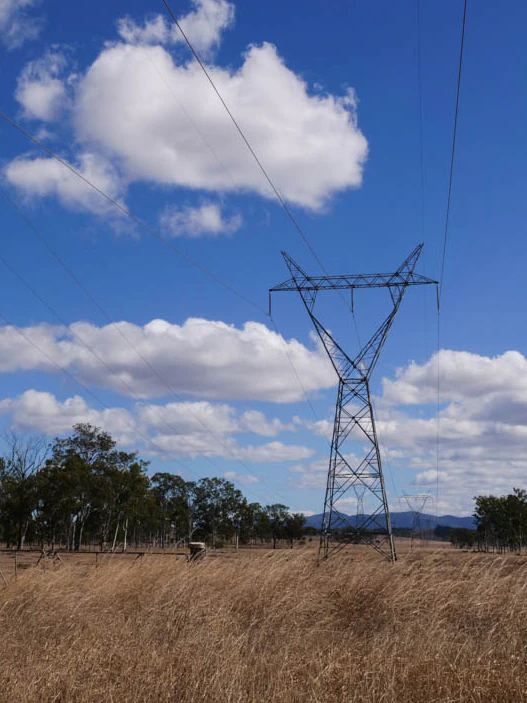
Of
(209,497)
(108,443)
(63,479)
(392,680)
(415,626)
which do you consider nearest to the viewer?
(392,680)

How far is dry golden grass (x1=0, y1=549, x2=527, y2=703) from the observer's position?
8109 mm

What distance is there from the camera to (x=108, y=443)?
288ft

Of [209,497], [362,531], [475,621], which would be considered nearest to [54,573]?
[475,621]

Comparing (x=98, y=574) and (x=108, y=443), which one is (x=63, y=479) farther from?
(x=98, y=574)

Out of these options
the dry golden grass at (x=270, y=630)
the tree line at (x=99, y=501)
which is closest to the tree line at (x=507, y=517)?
the tree line at (x=99, y=501)

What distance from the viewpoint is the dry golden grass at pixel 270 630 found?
8.11 meters

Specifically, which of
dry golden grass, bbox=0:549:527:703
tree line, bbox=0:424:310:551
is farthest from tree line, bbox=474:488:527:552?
dry golden grass, bbox=0:549:527:703

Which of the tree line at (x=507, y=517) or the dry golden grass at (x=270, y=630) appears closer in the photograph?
the dry golden grass at (x=270, y=630)

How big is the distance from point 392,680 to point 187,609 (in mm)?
5625

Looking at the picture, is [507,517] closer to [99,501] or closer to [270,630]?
[99,501]

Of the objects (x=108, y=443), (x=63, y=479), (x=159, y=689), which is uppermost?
(x=108, y=443)

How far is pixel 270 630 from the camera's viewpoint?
37.2ft

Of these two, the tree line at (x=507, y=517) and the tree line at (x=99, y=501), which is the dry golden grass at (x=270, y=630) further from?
the tree line at (x=507, y=517)

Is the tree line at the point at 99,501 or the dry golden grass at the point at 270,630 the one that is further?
the tree line at the point at 99,501
